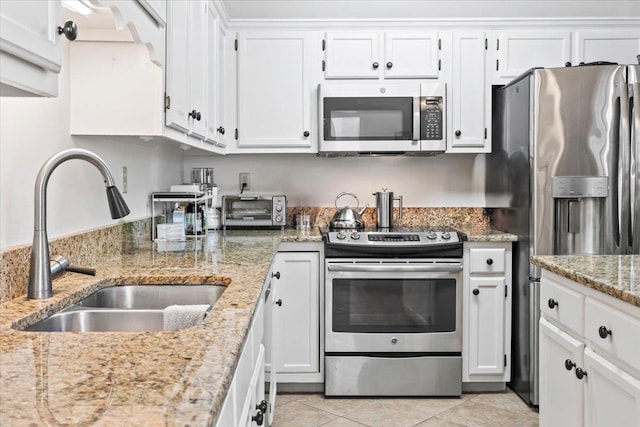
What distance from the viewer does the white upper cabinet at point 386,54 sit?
3225 mm

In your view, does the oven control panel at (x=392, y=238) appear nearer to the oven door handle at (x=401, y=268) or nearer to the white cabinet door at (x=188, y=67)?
the oven door handle at (x=401, y=268)

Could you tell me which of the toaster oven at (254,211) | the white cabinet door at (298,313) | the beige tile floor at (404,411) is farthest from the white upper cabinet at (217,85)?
the beige tile floor at (404,411)

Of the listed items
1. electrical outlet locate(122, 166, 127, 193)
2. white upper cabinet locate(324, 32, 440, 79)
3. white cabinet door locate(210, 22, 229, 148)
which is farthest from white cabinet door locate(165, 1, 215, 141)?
white upper cabinet locate(324, 32, 440, 79)

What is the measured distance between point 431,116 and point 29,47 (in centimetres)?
259

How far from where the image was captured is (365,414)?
2.74 metres

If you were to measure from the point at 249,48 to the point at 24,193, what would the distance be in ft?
6.43

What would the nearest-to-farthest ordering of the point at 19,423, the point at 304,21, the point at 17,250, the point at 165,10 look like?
the point at 19,423, the point at 17,250, the point at 165,10, the point at 304,21

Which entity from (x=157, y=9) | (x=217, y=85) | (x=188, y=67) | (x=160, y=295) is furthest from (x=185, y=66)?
(x=160, y=295)

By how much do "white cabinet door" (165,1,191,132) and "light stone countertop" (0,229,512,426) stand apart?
2.39 ft

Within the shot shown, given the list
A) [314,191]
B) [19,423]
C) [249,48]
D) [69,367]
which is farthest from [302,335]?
[19,423]

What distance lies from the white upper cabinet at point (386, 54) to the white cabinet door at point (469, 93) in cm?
13

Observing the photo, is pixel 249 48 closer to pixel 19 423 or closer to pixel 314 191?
pixel 314 191

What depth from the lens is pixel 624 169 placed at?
270 cm

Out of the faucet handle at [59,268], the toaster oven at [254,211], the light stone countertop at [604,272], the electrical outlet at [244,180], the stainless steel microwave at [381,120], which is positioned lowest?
the light stone countertop at [604,272]
